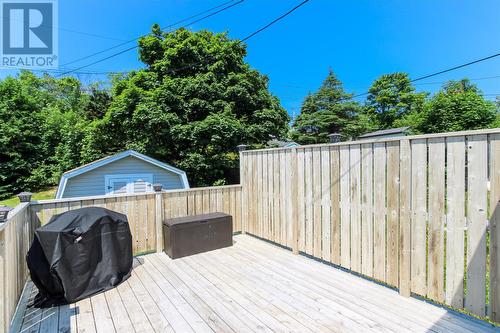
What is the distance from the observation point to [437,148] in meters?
2.44

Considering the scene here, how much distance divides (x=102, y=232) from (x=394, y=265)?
3.39m

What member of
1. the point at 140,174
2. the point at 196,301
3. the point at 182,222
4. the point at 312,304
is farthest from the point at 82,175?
the point at 312,304

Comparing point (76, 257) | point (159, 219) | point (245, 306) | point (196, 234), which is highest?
point (159, 219)

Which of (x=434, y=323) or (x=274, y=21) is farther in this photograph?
(x=274, y=21)

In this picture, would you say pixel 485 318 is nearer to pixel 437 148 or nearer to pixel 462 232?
pixel 462 232

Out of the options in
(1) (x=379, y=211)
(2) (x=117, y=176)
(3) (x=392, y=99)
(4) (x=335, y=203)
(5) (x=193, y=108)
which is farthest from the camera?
(3) (x=392, y=99)

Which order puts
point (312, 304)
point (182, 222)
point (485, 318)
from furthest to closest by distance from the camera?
point (182, 222), point (312, 304), point (485, 318)

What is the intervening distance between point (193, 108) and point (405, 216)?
8.79 meters

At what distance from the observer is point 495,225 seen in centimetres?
210

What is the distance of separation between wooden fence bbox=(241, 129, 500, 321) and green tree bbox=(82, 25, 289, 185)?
6076 mm

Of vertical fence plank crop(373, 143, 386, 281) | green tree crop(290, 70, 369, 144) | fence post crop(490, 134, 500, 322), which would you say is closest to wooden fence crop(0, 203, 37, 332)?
vertical fence plank crop(373, 143, 386, 281)

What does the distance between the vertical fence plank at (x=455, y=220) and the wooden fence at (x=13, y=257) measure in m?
3.66

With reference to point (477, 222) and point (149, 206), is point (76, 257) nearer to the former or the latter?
point (149, 206)

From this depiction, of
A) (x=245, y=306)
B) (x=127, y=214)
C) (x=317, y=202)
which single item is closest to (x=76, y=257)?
(x=127, y=214)
